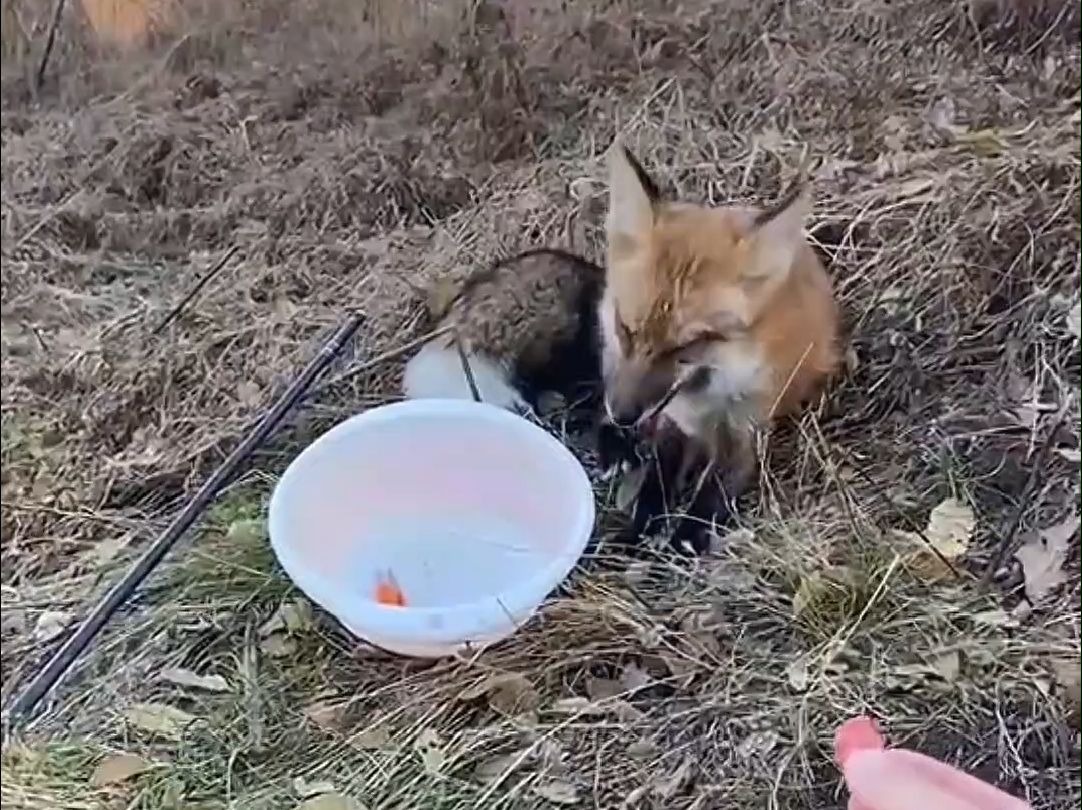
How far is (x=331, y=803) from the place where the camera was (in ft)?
4.70

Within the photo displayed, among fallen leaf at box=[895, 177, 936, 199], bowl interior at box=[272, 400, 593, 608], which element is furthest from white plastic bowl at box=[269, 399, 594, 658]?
fallen leaf at box=[895, 177, 936, 199]

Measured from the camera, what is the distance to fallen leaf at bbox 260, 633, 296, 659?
156 cm

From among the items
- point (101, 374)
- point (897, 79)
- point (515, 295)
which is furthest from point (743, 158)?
point (101, 374)

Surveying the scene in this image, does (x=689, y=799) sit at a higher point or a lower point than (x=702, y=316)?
lower

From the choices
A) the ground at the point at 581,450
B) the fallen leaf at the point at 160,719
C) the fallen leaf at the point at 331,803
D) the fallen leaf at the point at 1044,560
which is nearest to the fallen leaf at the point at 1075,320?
the ground at the point at 581,450

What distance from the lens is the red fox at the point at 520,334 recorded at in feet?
5.59

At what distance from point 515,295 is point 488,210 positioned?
95 millimetres

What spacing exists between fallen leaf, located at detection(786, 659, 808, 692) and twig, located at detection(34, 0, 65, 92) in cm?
87

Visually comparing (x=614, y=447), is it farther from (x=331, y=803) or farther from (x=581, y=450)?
(x=331, y=803)

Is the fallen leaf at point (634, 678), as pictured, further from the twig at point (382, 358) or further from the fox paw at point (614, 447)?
the twig at point (382, 358)

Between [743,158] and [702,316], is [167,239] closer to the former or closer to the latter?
[702,316]

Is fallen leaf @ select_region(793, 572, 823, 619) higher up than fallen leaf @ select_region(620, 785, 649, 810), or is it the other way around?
fallen leaf @ select_region(793, 572, 823, 619)

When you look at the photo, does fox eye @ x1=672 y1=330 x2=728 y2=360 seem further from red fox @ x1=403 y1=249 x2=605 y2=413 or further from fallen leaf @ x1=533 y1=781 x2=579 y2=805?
fallen leaf @ x1=533 y1=781 x2=579 y2=805

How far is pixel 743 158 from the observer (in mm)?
1791
